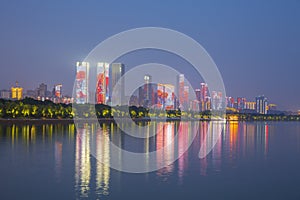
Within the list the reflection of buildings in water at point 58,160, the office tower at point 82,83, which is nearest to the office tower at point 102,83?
the office tower at point 82,83

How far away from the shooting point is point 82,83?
298 ft

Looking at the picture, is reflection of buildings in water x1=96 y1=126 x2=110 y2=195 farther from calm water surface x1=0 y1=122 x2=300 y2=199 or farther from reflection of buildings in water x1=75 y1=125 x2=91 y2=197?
reflection of buildings in water x1=75 y1=125 x2=91 y2=197

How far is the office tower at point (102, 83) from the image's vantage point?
84.5 m

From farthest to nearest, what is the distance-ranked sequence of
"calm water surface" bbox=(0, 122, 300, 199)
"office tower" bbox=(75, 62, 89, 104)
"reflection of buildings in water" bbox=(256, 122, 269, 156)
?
1. "office tower" bbox=(75, 62, 89, 104)
2. "reflection of buildings in water" bbox=(256, 122, 269, 156)
3. "calm water surface" bbox=(0, 122, 300, 199)

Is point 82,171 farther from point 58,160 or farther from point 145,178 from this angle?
point 58,160

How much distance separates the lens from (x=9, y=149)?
1390 centimetres

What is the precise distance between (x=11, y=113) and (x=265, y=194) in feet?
112

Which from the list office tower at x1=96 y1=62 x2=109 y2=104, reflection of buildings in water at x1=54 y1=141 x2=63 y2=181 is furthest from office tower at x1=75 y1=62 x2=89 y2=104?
reflection of buildings in water at x1=54 y1=141 x2=63 y2=181

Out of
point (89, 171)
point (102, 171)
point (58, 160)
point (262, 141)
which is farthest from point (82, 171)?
point (262, 141)

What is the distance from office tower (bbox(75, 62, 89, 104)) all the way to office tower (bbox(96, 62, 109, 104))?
→ 2.56 metres

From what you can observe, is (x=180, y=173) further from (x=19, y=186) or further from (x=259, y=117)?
(x=259, y=117)

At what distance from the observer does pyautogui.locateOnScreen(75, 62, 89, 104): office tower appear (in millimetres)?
82231

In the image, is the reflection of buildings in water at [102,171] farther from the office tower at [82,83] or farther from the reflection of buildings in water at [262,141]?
the office tower at [82,83]

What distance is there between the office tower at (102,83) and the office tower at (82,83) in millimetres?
2565
